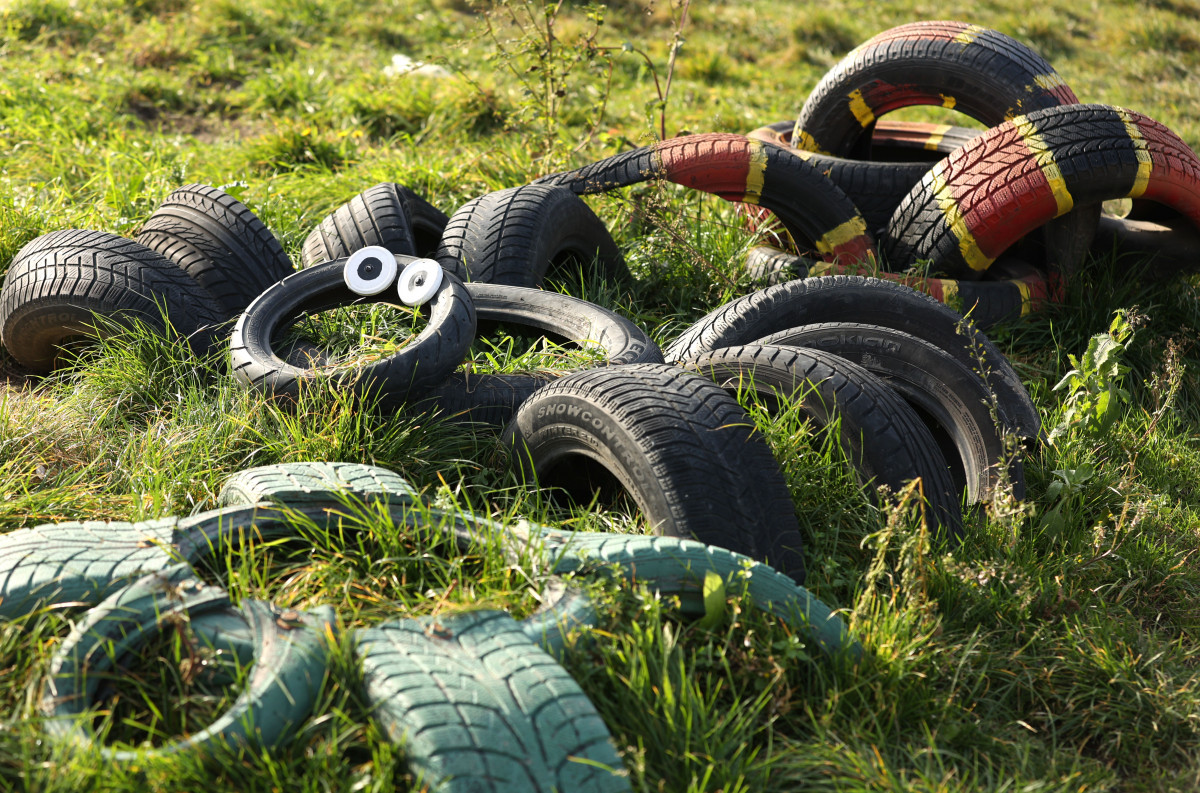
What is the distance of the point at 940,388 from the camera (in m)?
3.05

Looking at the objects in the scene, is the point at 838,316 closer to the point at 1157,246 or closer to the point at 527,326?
the point at 527,326

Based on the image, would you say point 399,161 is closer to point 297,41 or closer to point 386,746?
point 297,41

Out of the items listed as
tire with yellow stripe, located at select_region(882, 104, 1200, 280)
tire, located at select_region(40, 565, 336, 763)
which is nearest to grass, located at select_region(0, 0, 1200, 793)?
tire, located at select_region(40, 565, 336, 763)

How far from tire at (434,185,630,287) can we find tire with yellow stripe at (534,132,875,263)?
1.06ft

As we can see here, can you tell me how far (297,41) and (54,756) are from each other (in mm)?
6794

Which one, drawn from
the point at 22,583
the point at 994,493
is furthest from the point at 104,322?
the point at 994,493

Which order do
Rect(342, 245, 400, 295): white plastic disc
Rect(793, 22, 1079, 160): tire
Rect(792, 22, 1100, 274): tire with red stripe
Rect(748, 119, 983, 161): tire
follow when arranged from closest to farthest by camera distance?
Rect(342, 245, 400, 295): white plastic disc < Rect(792, 22, 1100, 274): tire with red stripe < Rect(793, 22, 1079, 160): tire < Rect(748, 119, 983, 161): tire

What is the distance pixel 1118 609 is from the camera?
8.75ft

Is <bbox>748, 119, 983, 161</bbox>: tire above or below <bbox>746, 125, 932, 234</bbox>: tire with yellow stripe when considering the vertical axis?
above

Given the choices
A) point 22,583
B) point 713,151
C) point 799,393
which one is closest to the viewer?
point 22,583

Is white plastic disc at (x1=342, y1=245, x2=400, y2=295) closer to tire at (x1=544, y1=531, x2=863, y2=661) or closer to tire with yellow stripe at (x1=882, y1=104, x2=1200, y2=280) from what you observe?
tire at (x1=544, y1=531, x2=863, y2=661)

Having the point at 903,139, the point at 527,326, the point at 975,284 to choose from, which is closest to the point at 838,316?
the point at 975,284

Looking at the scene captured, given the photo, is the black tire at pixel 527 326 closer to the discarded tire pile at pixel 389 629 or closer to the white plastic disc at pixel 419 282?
Answer: the white plastic disc at pixel 419 282

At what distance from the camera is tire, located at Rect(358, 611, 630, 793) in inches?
66.2
